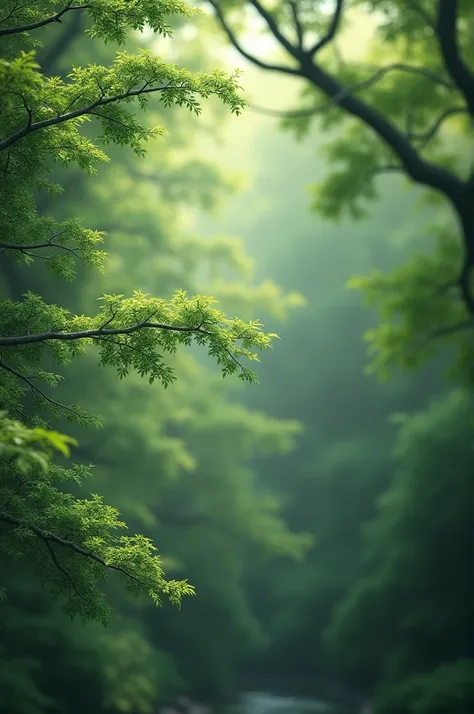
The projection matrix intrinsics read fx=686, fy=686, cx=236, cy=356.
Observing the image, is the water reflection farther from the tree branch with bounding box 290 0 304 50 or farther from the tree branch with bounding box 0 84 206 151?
the tree branch with bounding box 0 84 206 151

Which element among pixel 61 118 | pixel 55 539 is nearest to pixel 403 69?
pixel 61 118

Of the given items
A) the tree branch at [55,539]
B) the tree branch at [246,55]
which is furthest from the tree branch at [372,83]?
the tree branch at [55,539]

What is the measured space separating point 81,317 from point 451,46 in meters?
4.59

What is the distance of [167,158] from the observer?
39.4 ft

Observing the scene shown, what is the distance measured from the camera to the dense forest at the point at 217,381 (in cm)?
380

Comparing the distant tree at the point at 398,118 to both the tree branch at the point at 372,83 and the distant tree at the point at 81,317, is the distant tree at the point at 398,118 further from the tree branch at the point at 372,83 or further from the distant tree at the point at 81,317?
the distant tree at the point at 81,317

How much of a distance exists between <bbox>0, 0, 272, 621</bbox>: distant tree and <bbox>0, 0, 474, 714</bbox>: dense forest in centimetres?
2

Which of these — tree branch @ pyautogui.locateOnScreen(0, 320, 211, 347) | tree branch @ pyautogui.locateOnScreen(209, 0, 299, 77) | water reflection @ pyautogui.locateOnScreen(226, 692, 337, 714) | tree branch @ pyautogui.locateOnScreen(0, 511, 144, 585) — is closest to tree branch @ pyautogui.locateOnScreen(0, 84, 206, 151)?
tree branch @ pyautogui.locateOnScreen(0, 320, 211, 347)

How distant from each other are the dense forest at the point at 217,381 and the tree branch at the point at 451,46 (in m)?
0.02

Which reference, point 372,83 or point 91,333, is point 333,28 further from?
point 91,333

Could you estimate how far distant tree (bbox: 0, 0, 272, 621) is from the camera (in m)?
3.55

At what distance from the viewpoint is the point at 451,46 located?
6324 mm

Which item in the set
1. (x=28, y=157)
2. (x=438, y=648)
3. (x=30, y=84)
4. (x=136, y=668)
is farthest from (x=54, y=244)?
(x=438, y=648)

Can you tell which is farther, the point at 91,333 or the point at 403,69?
the point at 403,69
